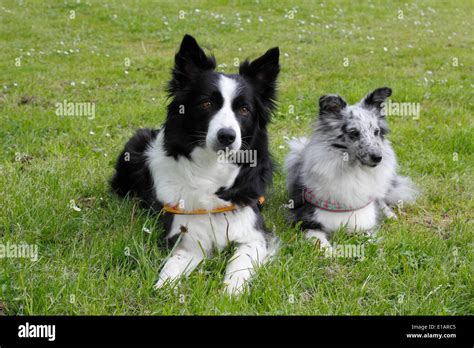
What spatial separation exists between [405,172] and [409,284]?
2597 mm

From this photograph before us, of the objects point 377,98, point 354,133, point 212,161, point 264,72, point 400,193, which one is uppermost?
point 264,72

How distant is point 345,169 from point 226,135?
59.9 inches

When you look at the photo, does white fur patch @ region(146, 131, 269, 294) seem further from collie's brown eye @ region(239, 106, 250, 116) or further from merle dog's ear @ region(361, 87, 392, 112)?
merle dog's ear @ region(361, 87, 392, 112)

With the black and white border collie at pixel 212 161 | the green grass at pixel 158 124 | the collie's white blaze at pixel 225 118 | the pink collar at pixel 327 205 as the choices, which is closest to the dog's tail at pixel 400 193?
the green grass at pixel 158 124

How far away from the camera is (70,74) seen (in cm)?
974

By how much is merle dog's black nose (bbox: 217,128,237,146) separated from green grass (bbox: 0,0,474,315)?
93 cm

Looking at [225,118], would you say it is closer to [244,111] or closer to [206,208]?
[244,111]

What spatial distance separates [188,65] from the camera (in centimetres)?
383

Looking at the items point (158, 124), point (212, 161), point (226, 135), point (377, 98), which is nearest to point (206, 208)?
point (212, 161)

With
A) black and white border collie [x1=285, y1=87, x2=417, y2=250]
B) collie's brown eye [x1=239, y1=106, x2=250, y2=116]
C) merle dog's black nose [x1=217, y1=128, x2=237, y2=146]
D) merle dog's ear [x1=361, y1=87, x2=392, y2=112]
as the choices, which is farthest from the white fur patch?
merle dog's ear [x1=361, y1=87, x2=392, y2=112]

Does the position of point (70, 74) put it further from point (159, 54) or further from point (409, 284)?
point (409, 284)

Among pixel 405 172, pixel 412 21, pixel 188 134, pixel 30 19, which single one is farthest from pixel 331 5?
pixel 188 134

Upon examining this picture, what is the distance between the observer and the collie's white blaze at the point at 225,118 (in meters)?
3.48

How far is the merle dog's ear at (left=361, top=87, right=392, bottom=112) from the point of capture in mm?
4633
